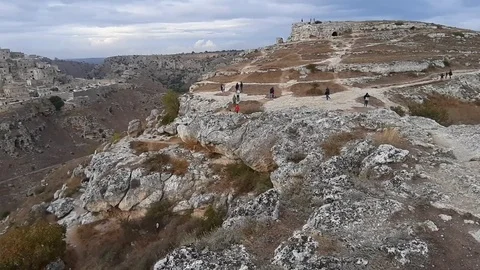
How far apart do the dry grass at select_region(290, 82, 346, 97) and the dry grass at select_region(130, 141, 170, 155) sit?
13517 millimetres

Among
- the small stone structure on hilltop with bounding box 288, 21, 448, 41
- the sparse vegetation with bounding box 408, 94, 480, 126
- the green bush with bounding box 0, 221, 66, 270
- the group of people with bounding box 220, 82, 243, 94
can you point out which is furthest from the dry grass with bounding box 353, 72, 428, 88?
the small stone structure on hilltop with bounding box 288, 21, 448, 41

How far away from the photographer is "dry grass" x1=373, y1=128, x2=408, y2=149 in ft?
69.0

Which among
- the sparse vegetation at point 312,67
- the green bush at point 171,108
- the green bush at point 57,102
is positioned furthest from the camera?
the green bush at point 57,102

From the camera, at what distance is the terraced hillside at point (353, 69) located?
3928 centimetres

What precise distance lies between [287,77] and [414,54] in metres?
19.5

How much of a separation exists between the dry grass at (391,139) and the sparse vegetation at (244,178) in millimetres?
6896

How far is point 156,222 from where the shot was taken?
96.2 ft

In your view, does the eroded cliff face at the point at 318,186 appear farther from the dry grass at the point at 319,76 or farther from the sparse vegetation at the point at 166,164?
the dry grass at the point at 319,76

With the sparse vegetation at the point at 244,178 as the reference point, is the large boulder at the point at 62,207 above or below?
below

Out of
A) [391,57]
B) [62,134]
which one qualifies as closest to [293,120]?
[391,57]

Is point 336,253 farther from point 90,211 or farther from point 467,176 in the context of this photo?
point 90,211

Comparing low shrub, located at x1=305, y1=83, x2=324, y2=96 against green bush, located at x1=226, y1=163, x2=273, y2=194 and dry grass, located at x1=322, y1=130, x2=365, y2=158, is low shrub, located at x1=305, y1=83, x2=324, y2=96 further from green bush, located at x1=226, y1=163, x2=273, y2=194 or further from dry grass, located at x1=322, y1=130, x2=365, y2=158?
dry grass, located at x1=322, y1=130, x2=365, y2=158

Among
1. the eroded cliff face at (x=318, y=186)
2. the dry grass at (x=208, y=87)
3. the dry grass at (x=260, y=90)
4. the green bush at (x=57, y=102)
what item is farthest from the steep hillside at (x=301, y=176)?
the green bush at (x=57, y=102)

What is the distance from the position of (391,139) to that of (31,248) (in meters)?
22.8
